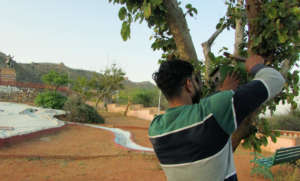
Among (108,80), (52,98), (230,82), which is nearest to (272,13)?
(230,82)

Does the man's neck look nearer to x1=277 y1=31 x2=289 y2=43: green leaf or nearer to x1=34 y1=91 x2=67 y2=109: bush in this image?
x1=277 y1=31 x2=289 y2=43: green leaf

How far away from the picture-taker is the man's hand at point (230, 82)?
4.85 ft

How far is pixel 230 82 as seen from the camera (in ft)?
4.96

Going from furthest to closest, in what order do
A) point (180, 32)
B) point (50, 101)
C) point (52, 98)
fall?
point (52, 98) < point (50, 101) < point (180, 32)

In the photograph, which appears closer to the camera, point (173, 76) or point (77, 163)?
point (173, 76)

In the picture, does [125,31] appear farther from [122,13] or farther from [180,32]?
[180,32]

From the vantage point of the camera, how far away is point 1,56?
51344 mm

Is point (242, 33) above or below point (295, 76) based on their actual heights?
above

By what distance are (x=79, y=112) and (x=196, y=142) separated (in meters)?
16.3

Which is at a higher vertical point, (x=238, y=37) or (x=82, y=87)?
(x=238, y=37)

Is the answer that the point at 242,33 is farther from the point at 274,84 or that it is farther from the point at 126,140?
the point at 126,140

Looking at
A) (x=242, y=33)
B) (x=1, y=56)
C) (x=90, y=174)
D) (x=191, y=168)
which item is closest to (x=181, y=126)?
(x=191, y=168)

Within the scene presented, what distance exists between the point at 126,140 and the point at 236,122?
33.1ft

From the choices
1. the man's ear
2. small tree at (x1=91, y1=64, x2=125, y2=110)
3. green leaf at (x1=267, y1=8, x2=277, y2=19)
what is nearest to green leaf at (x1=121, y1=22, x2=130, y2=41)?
the man's ear
